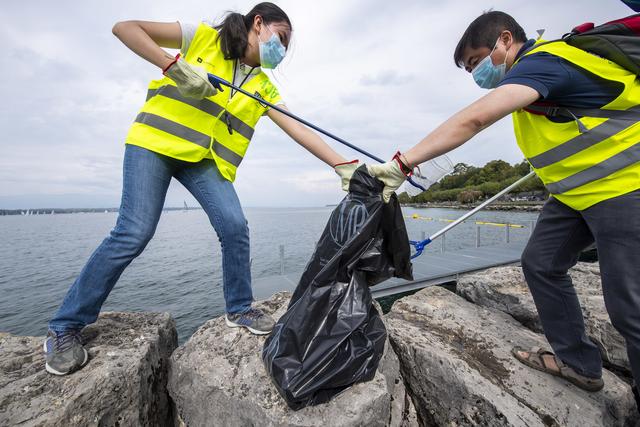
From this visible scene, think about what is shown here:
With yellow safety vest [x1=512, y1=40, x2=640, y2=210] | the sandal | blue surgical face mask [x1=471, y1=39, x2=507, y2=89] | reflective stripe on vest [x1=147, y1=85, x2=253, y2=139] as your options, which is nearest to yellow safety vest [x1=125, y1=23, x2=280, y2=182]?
reflective stripe on vest [x1=147, y1=85, x2=253, y2=139]

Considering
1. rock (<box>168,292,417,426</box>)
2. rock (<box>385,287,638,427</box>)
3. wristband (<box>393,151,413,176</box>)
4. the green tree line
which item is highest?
the green tree line

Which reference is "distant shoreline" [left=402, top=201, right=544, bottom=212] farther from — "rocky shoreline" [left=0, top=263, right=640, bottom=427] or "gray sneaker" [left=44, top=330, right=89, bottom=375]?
"gray sneaker" [left=44, top=330, right=89, bottom=375]

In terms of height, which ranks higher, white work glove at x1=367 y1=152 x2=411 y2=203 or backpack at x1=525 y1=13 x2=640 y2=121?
backpack at x1=525 y1=13 x2=640 y2=121

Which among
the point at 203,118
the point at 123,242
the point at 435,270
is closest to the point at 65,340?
the point at 123,242

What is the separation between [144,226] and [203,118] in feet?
2.33

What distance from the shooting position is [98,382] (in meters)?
1.32

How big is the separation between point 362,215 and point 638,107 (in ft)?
4.42

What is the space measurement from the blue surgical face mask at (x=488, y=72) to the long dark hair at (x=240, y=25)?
1.25m

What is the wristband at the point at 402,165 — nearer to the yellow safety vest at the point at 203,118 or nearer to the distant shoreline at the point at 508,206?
the yellow safety vest at the point at 203,118

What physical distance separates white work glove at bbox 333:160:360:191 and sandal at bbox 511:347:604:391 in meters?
1.65

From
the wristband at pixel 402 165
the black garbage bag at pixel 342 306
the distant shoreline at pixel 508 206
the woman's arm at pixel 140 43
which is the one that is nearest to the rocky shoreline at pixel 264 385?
the black garbage bag at pixel 342 306

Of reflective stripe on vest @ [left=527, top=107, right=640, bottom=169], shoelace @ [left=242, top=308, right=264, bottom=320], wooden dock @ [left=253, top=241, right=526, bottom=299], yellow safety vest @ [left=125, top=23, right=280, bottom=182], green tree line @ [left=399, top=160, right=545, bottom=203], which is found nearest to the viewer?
reflective stripe on vest @ [left=527, top=107, right=640, bottom=169]

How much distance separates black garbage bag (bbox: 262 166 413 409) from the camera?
1.31 m

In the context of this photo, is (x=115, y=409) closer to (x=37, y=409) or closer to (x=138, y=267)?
(x=37, y=409)
